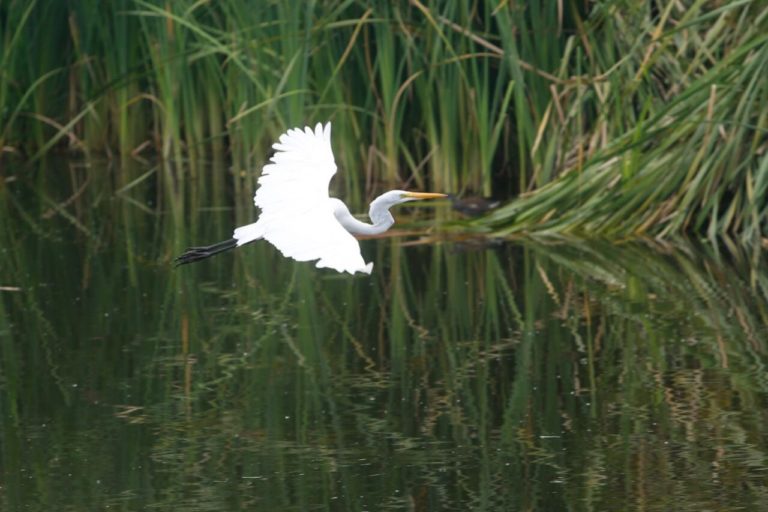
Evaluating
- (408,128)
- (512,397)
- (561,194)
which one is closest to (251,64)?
(408,128)

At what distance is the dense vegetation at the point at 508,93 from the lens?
886 cm

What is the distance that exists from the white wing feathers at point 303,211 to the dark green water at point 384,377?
707 mm

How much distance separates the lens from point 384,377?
6.63 metres

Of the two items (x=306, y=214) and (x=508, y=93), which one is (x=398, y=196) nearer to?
(x=306, y=214)

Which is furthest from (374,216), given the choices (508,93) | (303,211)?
(508,93)

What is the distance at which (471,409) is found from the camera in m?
6.14

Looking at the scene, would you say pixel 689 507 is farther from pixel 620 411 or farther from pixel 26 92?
pixel 26 92

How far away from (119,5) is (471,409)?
581cm

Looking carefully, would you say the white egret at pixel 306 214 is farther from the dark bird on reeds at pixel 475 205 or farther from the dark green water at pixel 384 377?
the dark bird on reeds at pixel 475 205

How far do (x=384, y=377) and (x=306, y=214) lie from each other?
1.09 meters

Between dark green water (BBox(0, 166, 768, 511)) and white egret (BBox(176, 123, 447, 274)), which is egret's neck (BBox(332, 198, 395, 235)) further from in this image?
dark green water (BBox(0, 166, 768, 511))

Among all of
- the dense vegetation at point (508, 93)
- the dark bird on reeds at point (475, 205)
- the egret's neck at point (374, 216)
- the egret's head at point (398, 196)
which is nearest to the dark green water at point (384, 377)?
the dark bird on reeds at point (475, 205)

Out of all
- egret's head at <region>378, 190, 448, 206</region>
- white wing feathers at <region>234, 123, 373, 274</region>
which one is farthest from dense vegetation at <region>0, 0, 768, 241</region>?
white wing feathers at <region>234, 123, 373, 274</region>

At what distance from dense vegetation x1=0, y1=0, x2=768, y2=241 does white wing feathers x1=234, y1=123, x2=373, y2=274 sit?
112 inches
